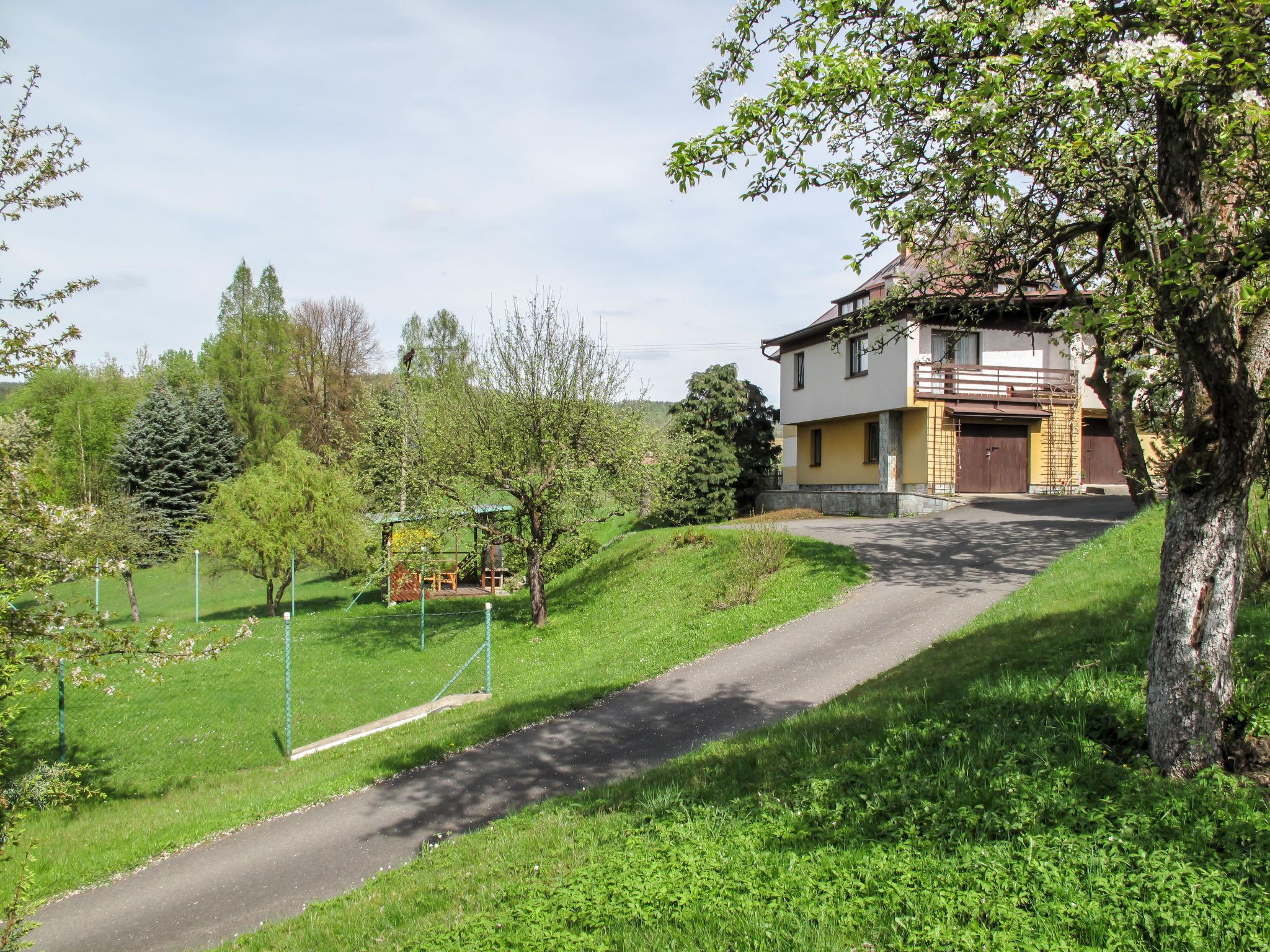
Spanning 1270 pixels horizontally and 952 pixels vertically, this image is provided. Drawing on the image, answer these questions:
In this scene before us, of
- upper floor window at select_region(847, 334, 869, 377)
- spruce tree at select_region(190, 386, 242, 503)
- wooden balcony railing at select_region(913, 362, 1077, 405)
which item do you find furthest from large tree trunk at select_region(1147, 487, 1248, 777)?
spruce tree at select_region(190, 386, 242, 503)

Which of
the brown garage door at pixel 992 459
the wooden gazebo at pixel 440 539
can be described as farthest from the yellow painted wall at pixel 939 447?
the wooden gazebo at pixel 440 539

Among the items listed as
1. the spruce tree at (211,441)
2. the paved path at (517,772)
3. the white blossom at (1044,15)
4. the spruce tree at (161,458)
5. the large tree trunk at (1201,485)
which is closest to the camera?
the large tree trunk at (1201,485)

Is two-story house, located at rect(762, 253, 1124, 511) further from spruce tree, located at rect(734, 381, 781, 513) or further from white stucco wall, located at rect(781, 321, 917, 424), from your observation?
Answer: spruce tree, located at rect(734, 381, 781, 513)

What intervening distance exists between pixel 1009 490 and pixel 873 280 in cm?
949

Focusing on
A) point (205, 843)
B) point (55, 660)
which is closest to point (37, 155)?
point (55, 660)

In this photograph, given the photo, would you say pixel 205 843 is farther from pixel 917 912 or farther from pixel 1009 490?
pixel 1009 490

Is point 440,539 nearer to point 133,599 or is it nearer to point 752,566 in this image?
point 752,566

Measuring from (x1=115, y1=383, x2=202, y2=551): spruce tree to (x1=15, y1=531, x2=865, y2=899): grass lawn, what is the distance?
26.8 m

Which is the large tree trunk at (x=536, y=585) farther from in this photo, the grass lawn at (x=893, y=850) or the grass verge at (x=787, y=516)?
the grass lawn at (x=893, y=850)

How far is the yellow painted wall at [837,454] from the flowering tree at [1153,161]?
25.9m

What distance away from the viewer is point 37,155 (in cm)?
735

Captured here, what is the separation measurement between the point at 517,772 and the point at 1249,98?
7.55 m

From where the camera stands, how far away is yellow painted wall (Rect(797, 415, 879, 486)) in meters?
31.7

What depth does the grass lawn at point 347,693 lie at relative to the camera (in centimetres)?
844
